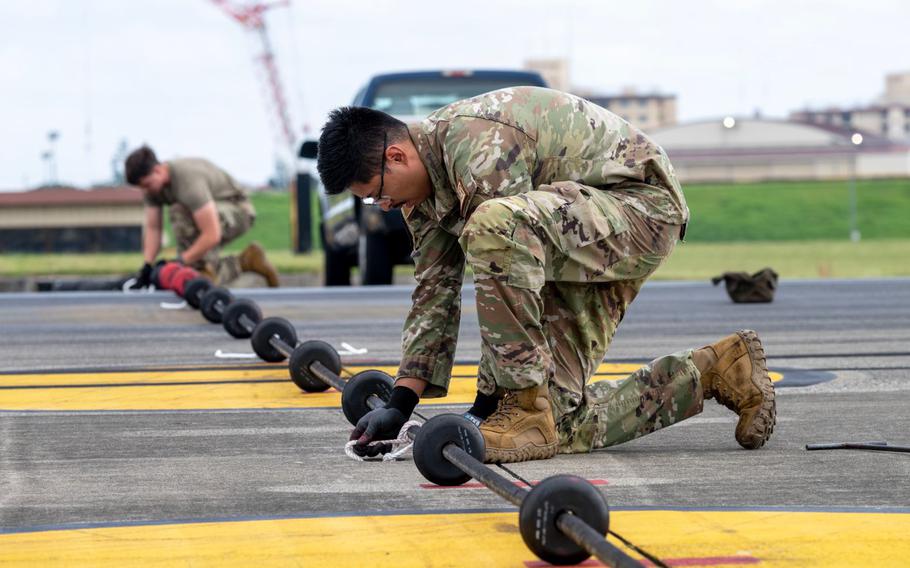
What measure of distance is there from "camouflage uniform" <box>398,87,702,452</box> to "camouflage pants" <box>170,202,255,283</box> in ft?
27.5

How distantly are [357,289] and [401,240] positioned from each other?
2.09 ft

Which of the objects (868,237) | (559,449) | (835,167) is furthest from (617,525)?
(835,167)

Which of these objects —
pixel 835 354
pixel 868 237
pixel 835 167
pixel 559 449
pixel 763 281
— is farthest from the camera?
pixel 835 167

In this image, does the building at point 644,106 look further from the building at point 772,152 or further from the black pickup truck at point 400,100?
the black pickup truck at point 400,100

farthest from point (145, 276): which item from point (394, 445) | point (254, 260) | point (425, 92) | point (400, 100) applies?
point (394, 445)

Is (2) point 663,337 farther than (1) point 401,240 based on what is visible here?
No

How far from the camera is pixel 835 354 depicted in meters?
7.29

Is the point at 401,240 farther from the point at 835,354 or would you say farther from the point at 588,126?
the point at 588,126

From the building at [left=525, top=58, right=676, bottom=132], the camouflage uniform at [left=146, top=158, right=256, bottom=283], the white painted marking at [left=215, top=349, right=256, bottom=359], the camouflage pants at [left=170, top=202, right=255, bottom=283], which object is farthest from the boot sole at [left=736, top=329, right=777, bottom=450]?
the building at [left=525, top=58, right=676, bottom=132]

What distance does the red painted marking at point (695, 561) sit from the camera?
287 cm

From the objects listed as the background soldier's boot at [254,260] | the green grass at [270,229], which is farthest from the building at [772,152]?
the background soldier's boot at [254,260]

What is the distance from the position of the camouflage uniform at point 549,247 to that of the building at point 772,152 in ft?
322

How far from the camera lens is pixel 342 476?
3.94 m

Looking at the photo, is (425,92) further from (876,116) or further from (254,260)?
(876,116)
